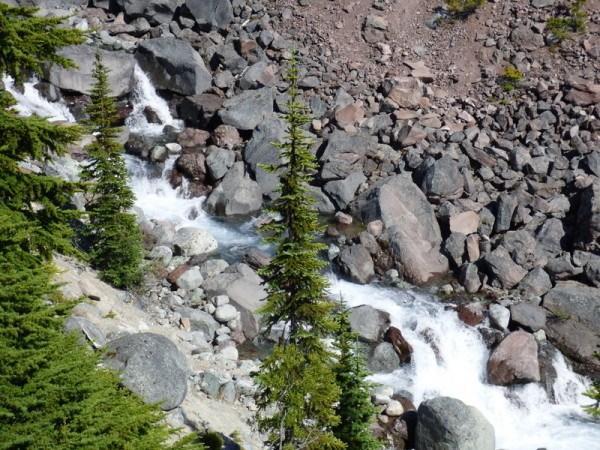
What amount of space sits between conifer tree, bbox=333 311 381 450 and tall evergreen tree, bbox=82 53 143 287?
36.3ft

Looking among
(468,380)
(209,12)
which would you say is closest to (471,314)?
(468,380)

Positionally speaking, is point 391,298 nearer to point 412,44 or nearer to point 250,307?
point 250,307

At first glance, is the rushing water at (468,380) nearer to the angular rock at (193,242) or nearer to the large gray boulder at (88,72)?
the angular rock at (193,242)

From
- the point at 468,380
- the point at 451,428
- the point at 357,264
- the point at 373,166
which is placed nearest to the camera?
the point at 451,428

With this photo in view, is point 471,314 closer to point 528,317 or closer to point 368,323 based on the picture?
point 528,317

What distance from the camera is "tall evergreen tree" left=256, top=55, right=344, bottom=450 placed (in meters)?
14.1

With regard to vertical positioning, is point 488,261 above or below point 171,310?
above

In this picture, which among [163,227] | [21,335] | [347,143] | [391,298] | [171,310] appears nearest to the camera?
[21,335]

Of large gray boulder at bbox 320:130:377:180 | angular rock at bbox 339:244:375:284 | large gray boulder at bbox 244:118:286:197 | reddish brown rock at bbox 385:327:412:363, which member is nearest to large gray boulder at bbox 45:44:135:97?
large gray boulder at bbox 244:118:286:197

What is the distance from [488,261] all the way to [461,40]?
26.2 m

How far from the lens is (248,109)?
135 feet

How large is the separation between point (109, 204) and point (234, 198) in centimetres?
1235

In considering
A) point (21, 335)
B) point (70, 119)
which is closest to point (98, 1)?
point (70, 119)

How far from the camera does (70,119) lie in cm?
3906
